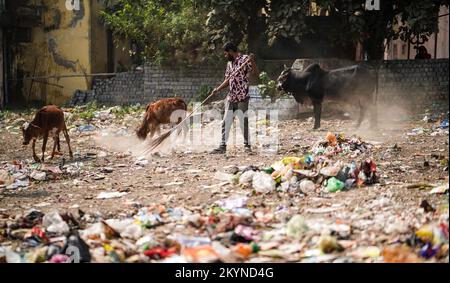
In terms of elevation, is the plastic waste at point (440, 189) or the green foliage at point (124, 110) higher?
the plastic waste at point (440, 189)

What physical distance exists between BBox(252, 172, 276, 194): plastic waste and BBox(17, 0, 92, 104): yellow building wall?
13.8m

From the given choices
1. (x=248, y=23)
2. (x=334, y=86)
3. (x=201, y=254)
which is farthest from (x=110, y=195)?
(x=248, y=23)

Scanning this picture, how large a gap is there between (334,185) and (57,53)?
50.2ft

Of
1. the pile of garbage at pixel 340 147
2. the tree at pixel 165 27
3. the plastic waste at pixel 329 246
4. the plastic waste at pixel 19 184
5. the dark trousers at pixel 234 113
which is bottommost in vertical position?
the plastic waste at pixel 19 184

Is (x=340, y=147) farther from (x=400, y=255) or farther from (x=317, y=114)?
(x=400, y=255)

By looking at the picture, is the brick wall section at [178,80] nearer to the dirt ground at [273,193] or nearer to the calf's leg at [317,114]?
the calf's leg at [317,114]

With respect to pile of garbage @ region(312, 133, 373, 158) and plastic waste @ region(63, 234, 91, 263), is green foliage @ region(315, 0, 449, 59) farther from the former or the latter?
plastic waste @ region(63, 234, 91, 263)

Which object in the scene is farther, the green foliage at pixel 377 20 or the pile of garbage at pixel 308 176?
the green foliage at pixel 377 20

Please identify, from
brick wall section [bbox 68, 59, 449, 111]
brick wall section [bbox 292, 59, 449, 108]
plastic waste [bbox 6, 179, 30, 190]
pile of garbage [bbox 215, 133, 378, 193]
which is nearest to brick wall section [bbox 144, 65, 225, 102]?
brick wall section [bbox 68, 59, 449, 111]

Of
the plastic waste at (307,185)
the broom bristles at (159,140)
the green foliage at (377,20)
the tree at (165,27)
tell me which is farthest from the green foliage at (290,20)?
the plastic waste at (307,185)

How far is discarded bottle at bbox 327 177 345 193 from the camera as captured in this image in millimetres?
5902

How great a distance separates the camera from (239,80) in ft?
29.0

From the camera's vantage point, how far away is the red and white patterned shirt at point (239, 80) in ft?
28.9

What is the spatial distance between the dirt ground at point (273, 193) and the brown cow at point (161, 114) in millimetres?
501
